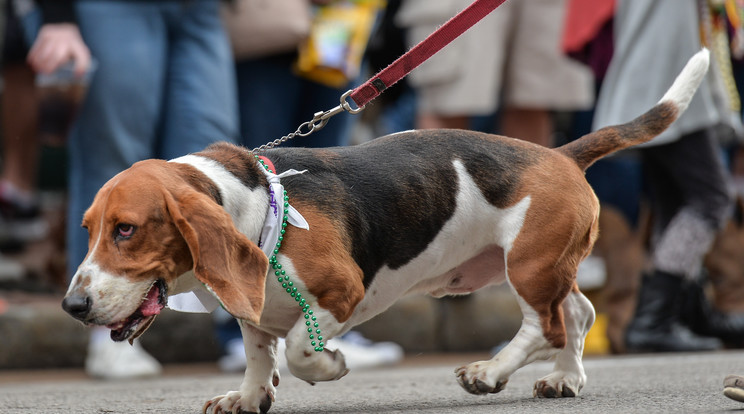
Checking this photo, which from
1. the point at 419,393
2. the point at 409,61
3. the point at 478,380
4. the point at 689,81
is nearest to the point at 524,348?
the point at 478,380

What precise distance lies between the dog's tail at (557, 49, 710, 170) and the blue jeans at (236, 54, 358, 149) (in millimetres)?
1972

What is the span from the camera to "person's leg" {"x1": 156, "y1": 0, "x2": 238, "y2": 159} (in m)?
4.85

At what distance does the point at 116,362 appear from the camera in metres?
4.66

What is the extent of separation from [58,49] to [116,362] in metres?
1.33

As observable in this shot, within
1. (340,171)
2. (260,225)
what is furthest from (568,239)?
(260,225)

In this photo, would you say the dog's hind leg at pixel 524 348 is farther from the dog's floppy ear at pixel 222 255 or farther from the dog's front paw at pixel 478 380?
the dog's floppy ear at pixel 222 255

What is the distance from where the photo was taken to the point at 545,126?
602cm

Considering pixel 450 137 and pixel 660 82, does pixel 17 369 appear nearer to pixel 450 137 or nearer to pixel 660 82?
pixel 450 137

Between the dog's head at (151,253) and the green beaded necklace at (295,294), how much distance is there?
0.15m

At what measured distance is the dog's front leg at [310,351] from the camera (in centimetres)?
304

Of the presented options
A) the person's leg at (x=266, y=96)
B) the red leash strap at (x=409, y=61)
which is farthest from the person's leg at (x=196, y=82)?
the red leash strap at (x=409, y=61)

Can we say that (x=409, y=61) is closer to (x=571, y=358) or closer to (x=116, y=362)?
(x=571, y=358)

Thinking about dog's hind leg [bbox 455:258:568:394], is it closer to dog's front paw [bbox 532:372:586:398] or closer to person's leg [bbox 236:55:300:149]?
dog's front paw [bbox 532:372:586:398]

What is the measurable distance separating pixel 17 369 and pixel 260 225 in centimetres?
271
